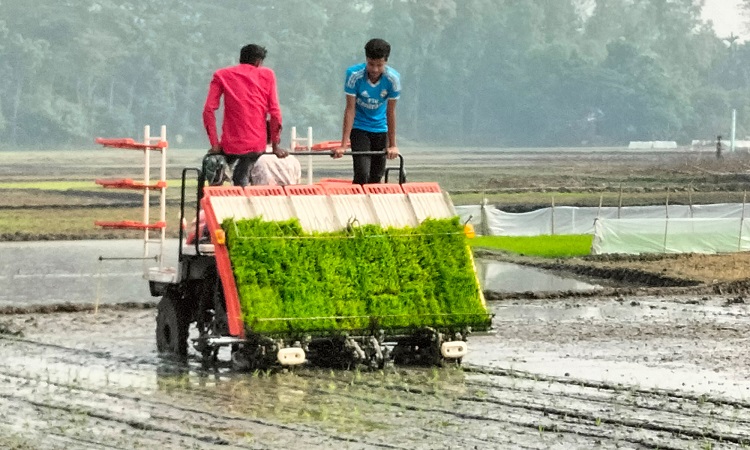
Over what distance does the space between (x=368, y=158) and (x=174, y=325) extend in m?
1.99

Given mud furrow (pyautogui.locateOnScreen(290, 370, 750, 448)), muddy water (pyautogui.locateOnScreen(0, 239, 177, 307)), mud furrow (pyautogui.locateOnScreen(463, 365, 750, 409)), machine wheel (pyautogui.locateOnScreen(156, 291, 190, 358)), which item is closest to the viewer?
mud furrow (pyautogui.locateOnScreen(290, 370, 750, 448))

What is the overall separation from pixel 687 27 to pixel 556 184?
333 ft

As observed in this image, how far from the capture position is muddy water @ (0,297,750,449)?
875 cm

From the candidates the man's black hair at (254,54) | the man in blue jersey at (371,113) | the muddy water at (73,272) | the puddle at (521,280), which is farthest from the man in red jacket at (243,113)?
the puddle at (521,280)

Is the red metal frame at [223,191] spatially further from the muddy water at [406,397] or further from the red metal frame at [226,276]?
the muddy water at [406,397]

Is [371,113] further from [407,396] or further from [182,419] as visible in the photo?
[182,419]

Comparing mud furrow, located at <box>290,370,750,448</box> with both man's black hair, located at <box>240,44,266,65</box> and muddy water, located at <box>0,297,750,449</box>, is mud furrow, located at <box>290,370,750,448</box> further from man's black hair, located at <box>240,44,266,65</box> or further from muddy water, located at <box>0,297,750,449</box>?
man's black hair, located at <box>240,44,266,65</box>

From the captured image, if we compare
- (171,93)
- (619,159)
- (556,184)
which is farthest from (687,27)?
(556,184)

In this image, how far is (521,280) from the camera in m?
22.3

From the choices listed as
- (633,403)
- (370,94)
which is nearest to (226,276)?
(370,94)

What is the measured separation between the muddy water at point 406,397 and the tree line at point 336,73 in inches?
3979

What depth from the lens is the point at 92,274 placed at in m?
23.0

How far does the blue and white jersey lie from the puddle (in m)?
7.62

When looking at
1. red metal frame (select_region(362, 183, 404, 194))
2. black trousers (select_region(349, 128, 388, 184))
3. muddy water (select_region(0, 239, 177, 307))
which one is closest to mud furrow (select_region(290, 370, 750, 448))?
red metal frame (select_region(362, 183, 404, 194))
